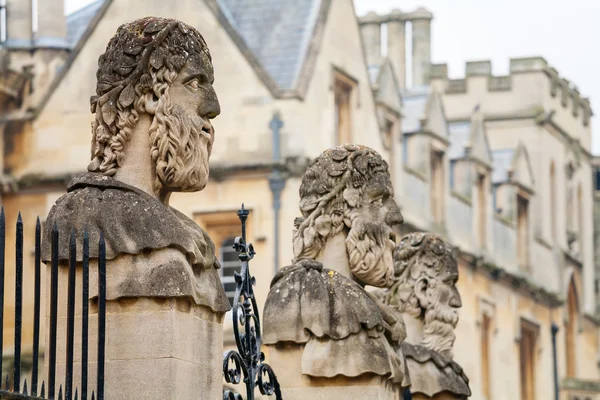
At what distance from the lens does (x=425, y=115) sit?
42.7 metres

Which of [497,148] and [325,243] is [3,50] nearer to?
[497,148]

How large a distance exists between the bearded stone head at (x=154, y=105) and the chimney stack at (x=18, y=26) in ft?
92.1

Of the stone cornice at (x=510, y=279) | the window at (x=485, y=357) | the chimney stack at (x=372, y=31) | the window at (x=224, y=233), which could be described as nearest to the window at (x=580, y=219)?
the stone cornice at (x=510, y=279)

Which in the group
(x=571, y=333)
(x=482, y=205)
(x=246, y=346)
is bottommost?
(x=246, y=346)

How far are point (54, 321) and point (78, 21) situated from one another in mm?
32705

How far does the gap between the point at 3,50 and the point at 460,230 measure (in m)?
13.2

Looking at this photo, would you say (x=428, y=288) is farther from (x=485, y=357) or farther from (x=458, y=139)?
(x=458, y=139)

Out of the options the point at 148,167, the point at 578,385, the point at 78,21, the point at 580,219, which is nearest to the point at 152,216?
the point at 148,167

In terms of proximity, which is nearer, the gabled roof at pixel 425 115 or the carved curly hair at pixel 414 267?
the carved curly hair at pixel 414 267

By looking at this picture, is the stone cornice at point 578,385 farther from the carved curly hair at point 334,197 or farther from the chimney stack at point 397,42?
the carved curly hair at point 334,197

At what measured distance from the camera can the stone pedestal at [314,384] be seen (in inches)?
399

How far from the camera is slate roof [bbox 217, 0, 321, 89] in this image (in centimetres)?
3434

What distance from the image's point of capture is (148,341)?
8.00 m

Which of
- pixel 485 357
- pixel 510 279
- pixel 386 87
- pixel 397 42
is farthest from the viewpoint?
pixel 397 42
